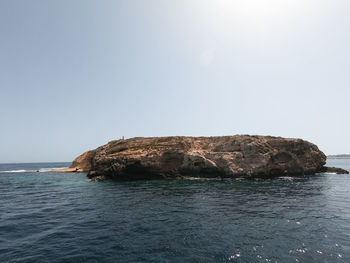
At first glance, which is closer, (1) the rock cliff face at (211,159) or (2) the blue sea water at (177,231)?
(2) the blue sea water at (177,231)

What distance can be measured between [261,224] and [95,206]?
607 inches

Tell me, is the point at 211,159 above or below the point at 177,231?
above

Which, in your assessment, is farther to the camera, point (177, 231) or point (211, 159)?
point (211, 159)

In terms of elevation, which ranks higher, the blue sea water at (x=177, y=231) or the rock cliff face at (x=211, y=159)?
the rock cliff face at (x=211, y=159)

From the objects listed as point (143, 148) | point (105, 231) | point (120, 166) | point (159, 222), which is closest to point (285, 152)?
point (143, 148)

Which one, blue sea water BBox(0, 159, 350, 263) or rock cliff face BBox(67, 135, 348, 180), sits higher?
rock cliff face BBox(67, 135, 348, 180)

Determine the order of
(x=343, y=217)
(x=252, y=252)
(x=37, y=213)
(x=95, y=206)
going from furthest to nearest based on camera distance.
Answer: (x=95, y=206)
(x=37, y=213)
(x=343, y=217)
(x=252, y=252)

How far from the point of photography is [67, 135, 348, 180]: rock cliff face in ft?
144

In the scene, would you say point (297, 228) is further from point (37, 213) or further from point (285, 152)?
point (285, 152)

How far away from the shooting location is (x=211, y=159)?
4541 cm

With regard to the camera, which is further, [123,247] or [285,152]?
[285,152]

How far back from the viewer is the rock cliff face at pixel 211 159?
144ft

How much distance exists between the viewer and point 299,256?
9867 mm

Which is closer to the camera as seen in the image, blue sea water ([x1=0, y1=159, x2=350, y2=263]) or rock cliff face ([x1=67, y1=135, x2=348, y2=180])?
blue sea water ([x1=0, y1=159, x2=350, y2=263])
